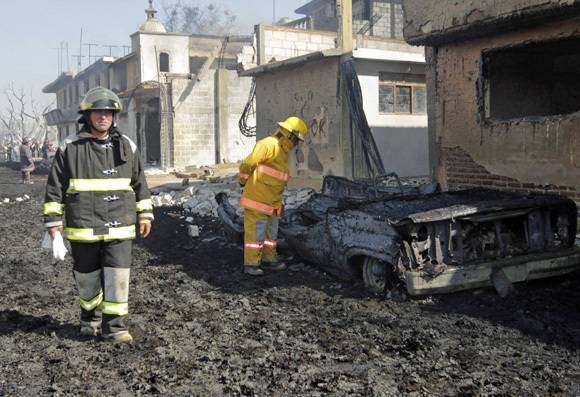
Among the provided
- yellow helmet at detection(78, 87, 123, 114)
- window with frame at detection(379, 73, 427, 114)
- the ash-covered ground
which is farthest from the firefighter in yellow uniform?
window with frame at detection(379, 73, 427, 114)

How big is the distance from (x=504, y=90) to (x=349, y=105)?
4.68m

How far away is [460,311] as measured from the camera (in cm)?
496

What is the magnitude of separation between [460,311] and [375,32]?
31.3 meters

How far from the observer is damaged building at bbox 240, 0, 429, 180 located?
13188 millimetres

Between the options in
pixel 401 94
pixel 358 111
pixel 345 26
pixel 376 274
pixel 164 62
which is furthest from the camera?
pixel 164 62

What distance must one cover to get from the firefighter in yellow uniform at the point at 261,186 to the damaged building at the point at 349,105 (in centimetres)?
603

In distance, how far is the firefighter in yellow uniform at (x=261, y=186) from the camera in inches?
259

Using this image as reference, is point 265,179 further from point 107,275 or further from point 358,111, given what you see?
point 358,111

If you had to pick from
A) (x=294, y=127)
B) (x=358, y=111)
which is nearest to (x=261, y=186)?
(x=294, y=127)

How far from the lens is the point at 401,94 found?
1461cm

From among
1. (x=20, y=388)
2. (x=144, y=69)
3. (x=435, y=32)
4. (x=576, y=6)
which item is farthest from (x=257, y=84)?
(x=144, y=69)

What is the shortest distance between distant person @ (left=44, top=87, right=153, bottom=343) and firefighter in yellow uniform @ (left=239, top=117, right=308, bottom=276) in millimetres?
2289

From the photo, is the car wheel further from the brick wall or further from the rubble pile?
the rubble pile

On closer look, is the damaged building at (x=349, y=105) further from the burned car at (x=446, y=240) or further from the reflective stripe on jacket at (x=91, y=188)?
the reflective stripe on jacket at (x=91, y=188)
